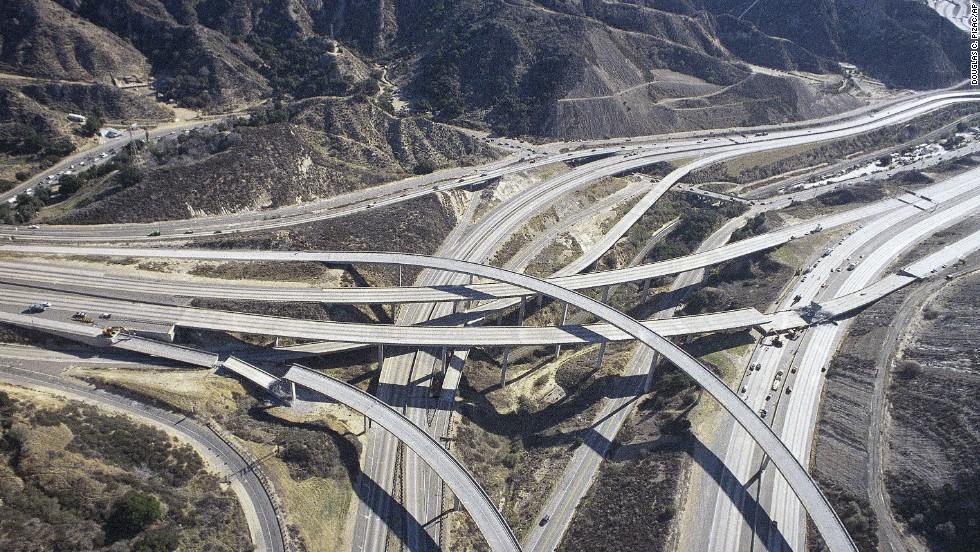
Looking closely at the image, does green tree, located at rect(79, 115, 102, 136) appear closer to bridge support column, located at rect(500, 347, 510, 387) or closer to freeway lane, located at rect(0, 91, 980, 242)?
freeway lane, located at rect(0, 91, 980, 242)

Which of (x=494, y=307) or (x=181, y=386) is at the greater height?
(x=494, y=307)

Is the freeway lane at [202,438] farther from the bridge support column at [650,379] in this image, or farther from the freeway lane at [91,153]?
the freeway lane at [91,153]

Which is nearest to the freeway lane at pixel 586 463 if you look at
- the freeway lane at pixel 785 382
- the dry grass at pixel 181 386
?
the freeway lane at pixel 785 382

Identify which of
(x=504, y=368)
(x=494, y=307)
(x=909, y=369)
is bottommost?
(x=909, y=369)

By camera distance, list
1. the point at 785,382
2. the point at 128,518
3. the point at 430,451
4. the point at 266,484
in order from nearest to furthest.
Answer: the point at 128,518 < the point at 266,484 < the point at 430,451 < the point at 785,382

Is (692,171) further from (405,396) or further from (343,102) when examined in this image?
(405,396)

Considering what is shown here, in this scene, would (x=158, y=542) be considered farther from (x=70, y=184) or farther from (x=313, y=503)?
(x=70, y=184)

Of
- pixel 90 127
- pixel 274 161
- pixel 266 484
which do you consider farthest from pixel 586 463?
pixel 90 127

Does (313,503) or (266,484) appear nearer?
(266,484)
